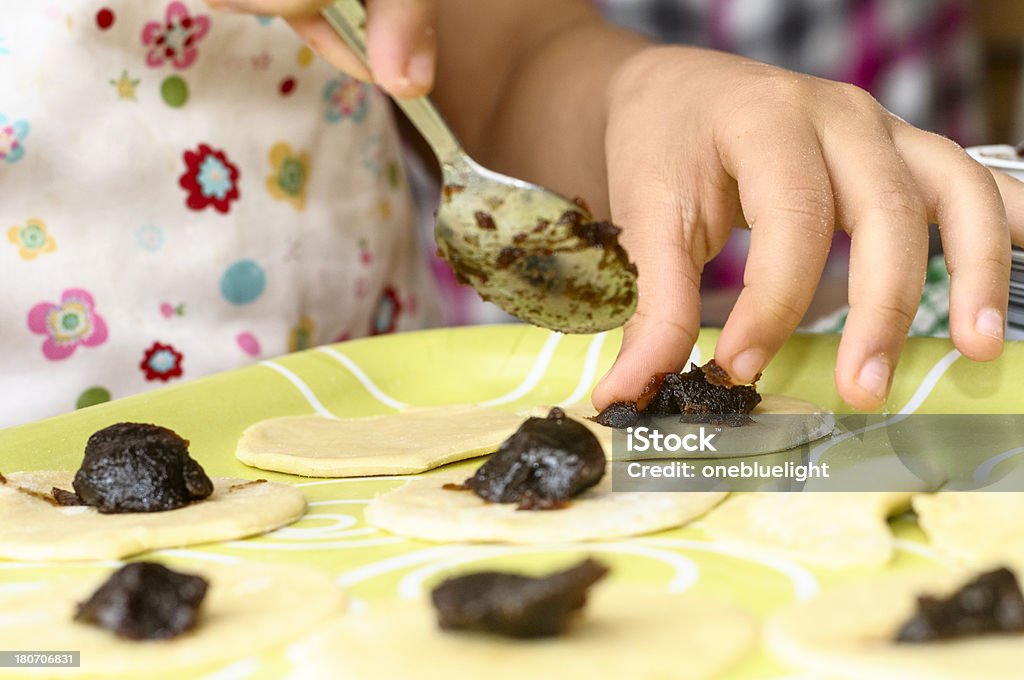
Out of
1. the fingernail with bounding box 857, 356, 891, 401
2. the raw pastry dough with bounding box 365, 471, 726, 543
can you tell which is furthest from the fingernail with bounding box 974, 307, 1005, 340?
the raw pastry dough with bounding box 365, 471, 726, 543

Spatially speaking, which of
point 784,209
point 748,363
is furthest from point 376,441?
point 784,209

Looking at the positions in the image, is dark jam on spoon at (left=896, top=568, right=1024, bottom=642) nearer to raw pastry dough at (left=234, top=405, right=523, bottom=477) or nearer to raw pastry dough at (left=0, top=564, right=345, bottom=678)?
raw pastry dough at (left=0, top=564, right=345, bottom=678)

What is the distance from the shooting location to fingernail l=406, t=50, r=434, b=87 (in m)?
1.10

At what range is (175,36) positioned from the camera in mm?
1907

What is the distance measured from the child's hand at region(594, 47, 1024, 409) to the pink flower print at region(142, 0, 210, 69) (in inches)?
30.0

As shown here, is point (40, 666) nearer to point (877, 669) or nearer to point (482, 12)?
point (877, 669)

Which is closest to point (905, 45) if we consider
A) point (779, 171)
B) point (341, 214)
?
point (341, 214)

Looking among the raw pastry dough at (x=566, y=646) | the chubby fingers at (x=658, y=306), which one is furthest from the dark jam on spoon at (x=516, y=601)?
the chubby fingers at (x=658, y=306)

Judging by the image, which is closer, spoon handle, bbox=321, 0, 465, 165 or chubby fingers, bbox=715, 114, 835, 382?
spoon handle, bbox=321, 0, 465, 165

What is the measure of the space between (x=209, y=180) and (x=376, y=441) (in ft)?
2.26

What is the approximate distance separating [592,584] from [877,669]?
212 millimetres

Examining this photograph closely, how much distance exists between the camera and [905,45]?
10.6 feet

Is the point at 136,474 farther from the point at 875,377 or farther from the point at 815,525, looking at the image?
the point at 875,377

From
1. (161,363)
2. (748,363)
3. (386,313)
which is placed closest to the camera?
(748,363)
